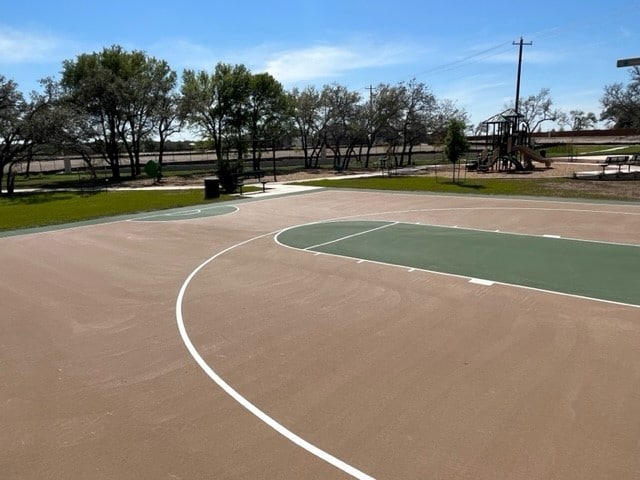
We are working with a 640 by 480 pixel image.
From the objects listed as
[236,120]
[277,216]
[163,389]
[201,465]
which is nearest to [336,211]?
[277,216]

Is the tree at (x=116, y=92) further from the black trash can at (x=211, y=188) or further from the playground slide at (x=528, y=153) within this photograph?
the playground slide at (x=528, y=153)

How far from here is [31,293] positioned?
10.3 m

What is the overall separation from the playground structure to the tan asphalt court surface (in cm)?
3410

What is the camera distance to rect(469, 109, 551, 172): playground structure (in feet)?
135

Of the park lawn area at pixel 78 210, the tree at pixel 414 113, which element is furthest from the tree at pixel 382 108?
the park lawn area at pixel 78 210

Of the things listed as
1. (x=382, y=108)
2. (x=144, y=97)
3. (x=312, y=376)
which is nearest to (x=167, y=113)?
(x=144, y=97)

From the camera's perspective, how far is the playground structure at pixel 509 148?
41.2 m

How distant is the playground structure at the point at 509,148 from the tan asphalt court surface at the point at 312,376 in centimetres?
3410

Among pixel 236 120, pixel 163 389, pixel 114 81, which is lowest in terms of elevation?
pixel 163 389

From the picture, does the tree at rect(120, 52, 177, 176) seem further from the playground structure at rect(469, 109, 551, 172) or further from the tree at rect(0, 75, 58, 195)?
the playground structure at rect(469, 109, 551, 172)

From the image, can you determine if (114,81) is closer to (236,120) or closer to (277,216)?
(236,120)

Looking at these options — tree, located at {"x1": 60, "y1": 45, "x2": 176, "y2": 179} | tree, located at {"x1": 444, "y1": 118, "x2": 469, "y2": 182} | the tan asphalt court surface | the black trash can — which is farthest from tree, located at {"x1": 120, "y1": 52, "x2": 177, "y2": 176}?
the tan asphalt court surface

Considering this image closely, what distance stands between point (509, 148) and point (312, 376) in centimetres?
4073

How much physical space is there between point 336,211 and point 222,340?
14819 mm
